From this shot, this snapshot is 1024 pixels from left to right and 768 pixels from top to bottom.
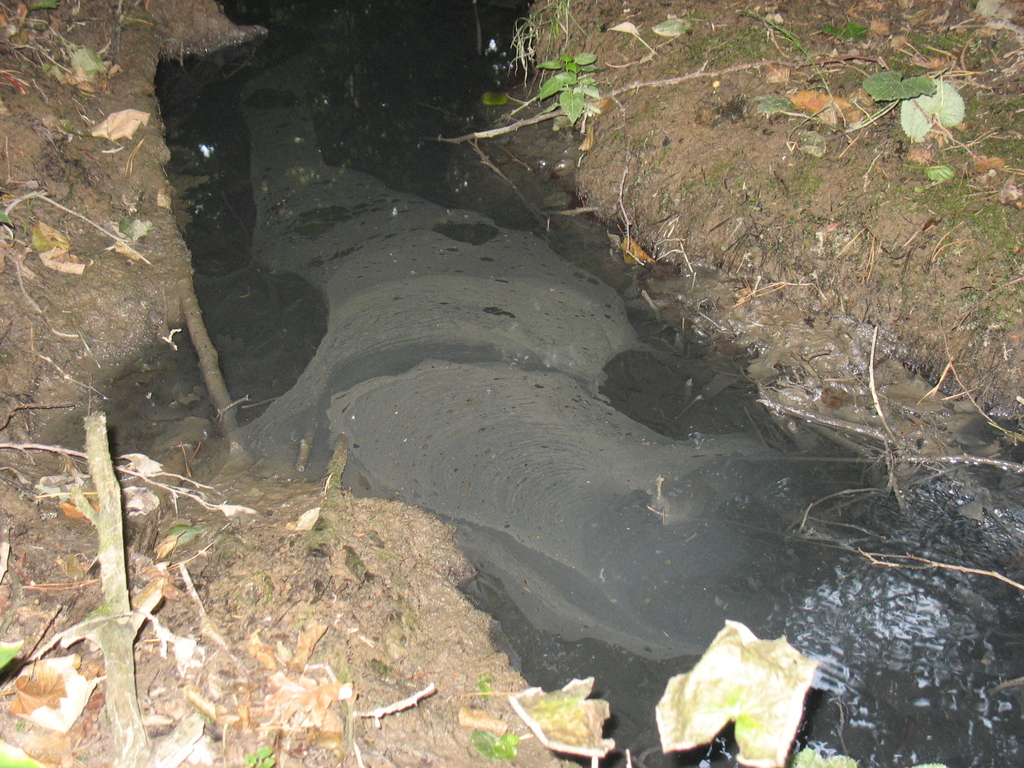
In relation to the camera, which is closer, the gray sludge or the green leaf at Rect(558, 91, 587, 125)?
the gray sludge

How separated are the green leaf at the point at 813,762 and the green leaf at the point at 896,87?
2.05 m

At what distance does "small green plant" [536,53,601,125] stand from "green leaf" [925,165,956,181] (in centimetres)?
142

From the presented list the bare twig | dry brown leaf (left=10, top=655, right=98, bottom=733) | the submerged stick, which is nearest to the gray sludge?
the submerged stick

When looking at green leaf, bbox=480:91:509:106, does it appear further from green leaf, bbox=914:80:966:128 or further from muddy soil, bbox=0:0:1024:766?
green leaf, bbox=914:80:966:128

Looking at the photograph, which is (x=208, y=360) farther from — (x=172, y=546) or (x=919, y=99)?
(x=919, y=99)

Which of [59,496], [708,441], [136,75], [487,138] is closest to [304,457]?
[59,496]

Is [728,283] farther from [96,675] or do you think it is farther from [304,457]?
[96,675]

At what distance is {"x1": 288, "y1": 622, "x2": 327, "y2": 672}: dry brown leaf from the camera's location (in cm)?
135

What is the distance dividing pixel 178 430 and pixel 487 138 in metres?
2.17

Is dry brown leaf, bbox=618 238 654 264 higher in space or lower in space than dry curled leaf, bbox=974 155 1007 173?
lower

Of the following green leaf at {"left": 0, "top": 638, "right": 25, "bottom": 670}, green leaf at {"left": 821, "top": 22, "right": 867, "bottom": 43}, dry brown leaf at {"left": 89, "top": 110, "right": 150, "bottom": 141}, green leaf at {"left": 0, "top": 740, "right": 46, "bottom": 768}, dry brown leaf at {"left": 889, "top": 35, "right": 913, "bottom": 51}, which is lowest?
green leaf at {"left": 0, "top": 740, "right": 46, "bottom": 768}

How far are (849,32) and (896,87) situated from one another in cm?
57

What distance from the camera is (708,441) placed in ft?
6.98

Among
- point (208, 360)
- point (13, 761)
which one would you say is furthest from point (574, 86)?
point (13, 761)
